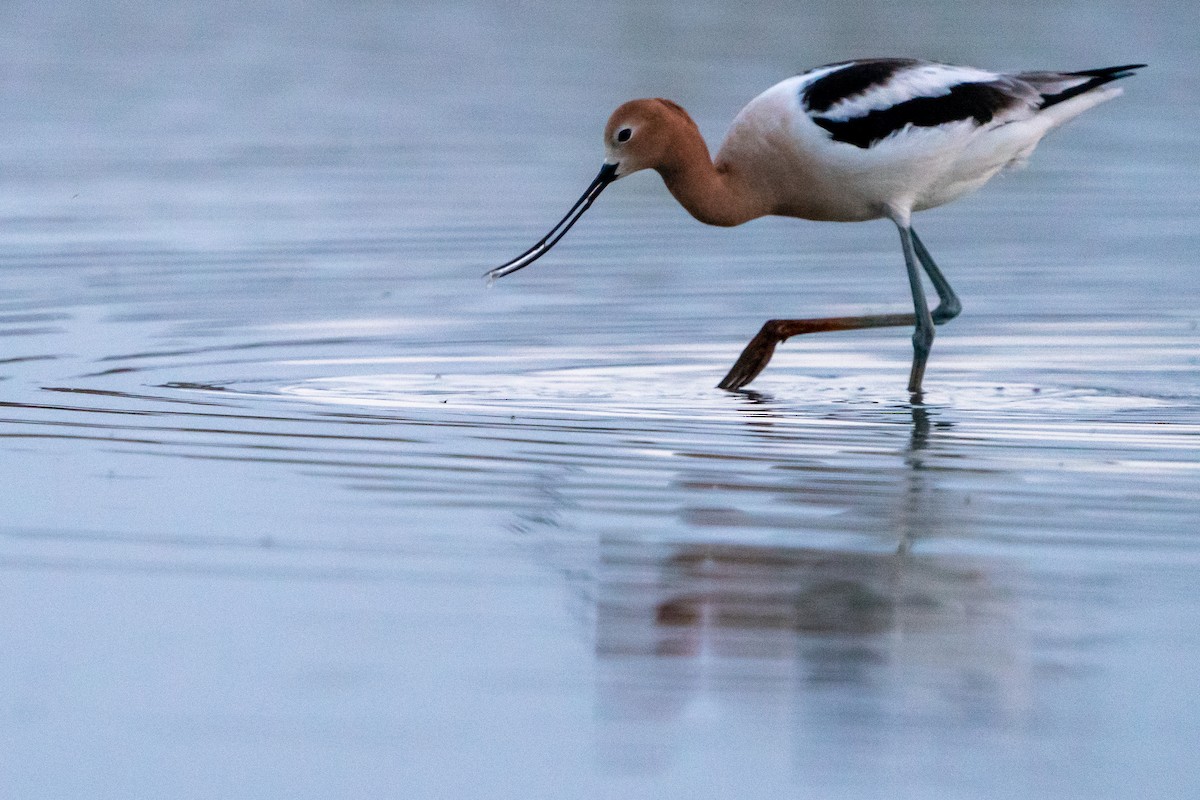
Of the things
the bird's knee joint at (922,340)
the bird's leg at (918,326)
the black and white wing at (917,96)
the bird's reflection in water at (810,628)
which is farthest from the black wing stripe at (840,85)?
the bird's reflection in water at (810,628)

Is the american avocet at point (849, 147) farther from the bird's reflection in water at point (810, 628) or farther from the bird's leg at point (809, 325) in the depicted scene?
the bird's reflection in water at point (810, 628)

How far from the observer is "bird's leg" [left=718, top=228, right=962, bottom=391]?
30.5 feet

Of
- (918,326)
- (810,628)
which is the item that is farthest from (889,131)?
(810,628)

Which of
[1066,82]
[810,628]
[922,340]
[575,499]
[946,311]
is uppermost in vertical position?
[1066,82]

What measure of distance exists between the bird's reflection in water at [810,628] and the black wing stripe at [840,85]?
320cm

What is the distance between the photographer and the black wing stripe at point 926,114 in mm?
9312

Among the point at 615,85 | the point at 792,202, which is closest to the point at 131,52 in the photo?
the point at 615,85

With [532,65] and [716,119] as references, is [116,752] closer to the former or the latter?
[716,119]

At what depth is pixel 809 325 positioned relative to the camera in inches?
383

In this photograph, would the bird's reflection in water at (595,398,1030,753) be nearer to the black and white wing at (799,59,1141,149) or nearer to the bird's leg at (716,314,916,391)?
the bird's leg at (716,314,916,391)

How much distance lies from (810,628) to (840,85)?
4400 millimetres

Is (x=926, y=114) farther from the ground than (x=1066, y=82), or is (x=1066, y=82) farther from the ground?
(x=1066, y=82)

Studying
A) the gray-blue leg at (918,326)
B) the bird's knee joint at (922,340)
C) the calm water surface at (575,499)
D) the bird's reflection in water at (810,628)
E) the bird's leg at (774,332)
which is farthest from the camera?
the bird's knee joint at (922,340)

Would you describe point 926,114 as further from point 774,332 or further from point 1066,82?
point 774,332
